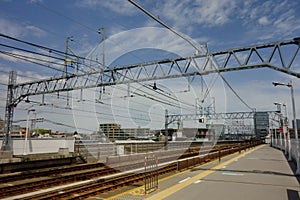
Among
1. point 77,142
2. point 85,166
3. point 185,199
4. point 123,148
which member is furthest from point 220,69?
point 77,142

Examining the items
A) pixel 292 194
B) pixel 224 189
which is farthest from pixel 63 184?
pixel 292 194

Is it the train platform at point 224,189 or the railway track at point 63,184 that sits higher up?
the train platform at point 224,189

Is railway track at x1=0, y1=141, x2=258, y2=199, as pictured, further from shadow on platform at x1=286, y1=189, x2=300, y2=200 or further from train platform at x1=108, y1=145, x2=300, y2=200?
shadow on platform at x1=286, y1=189, x2=300, y2=200

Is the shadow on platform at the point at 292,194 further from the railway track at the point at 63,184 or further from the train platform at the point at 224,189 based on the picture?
the railway track at the point at 63,184

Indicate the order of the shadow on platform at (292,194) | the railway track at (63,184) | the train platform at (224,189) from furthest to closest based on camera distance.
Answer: the railway track at (63,184)
the train platform at (224,189)
the shadow on platform at (292,194)

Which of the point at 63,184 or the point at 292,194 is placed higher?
the point at 292,194

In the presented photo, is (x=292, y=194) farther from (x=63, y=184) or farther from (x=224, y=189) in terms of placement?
(x=63, y=184)

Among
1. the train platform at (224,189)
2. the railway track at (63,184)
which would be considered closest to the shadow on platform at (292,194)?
the train platform at (224,189)

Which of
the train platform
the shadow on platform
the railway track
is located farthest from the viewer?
the railway track

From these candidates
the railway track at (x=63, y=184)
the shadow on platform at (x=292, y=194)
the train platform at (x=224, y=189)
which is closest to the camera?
the shadow on platform at (x=292, y=194)

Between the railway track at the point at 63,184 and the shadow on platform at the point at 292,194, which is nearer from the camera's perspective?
the shadow on platform at the point at 292,194

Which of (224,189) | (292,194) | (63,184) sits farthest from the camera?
(63,184)

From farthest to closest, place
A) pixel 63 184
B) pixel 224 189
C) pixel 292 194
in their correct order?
pixel 63 184, pixel 224 189, pixel 292 194

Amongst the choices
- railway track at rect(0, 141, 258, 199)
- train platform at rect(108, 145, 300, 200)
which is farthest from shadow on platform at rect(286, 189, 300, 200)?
railway track at rect(0, 141, 258, 199)
